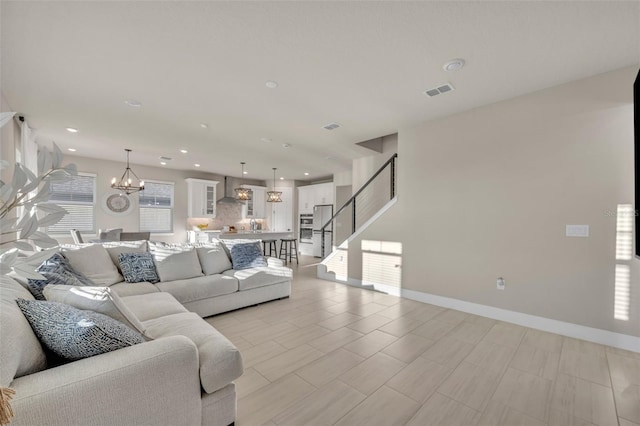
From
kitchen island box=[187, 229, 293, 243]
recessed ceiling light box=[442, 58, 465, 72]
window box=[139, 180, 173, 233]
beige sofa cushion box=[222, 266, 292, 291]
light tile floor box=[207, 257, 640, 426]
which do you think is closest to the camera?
light tile floor box=[207, 257, 640, 426]

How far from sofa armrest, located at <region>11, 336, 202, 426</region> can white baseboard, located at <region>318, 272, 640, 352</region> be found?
343cm

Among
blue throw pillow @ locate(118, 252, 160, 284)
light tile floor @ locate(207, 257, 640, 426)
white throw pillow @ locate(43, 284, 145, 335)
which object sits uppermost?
white throw pillow @ locate(43, 284, 145, 335)

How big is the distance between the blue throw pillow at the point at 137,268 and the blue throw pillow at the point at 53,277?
0.59 meters

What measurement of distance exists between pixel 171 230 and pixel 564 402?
8.31 m

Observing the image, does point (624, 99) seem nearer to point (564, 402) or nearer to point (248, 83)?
point (564, 402)

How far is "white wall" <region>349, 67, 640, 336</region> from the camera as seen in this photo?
277 cm

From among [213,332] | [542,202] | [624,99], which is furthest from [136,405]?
[624,99]

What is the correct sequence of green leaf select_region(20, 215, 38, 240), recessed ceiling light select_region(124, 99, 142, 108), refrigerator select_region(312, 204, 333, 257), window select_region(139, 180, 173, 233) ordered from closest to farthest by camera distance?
green leaf select_region(20, 215, 38, 240) < recessed ceiling light select_region(124, 99, 142, 108) < window select_region(139, 180, 173, 233) < refrigerator select_region(312, 204, 333, 257)

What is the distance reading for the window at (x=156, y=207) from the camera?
7.23 meters

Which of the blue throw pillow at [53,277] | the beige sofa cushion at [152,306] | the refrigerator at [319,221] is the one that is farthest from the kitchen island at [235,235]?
the blue throw pillow at [53,277]

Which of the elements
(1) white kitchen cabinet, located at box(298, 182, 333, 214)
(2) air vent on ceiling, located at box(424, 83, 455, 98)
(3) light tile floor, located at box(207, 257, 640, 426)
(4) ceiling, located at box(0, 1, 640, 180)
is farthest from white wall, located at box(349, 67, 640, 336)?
(1) white kitchen cabinet, located at box(298, 182, 333, 214)

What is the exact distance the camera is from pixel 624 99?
270cm

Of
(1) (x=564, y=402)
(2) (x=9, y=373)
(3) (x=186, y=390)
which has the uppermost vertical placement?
(2) (x=9, y=373)

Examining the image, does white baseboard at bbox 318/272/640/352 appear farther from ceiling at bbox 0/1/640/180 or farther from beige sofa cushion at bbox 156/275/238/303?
ceiling at bbox 0/1/640/180
